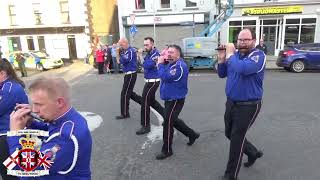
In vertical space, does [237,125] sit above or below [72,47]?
above

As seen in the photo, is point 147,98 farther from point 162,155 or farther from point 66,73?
point 66,73

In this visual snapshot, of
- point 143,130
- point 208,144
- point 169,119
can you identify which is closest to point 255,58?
point 169,119

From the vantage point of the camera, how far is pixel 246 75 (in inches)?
152

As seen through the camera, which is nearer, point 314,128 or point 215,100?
point 314,128

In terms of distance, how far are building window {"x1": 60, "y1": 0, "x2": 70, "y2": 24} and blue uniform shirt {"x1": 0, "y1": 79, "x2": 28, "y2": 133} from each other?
2427cm

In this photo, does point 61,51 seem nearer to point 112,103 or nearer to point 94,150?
point 112,103

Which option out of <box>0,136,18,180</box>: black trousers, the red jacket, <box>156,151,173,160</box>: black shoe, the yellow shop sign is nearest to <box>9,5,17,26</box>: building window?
the red jacket

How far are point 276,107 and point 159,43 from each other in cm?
1828

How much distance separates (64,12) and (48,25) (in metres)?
1.77

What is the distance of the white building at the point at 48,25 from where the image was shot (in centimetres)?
2625

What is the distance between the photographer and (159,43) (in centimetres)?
2570

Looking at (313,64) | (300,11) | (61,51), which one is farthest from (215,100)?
(61,51)

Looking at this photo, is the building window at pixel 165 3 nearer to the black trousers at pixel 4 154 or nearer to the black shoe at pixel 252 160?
the black shoe at pixel 252 160

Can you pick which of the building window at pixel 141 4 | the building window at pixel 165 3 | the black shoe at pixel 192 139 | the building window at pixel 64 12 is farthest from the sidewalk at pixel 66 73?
the black shoe at pixel 192 139
